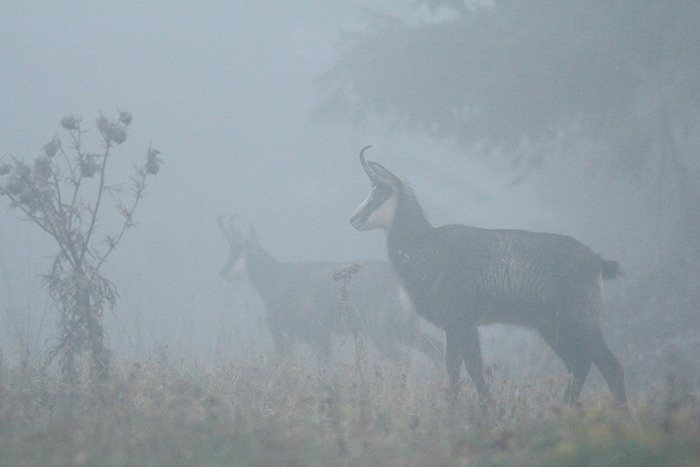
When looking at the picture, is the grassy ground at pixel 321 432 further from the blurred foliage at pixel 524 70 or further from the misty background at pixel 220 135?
the misty background at pixel 220 135

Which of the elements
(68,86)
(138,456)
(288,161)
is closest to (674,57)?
(138,456)

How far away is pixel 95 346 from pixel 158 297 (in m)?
17.9

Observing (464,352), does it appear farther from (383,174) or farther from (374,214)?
(383,174)

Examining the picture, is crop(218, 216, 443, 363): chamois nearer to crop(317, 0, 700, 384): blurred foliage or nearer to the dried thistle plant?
the dried thistle plant

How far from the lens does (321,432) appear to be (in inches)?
146

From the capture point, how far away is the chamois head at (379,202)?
7.54m

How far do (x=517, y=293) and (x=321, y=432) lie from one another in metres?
3.10

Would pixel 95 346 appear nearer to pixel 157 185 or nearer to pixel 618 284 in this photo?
pixel 618 284

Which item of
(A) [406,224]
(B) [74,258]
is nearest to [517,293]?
(A) [406,224]

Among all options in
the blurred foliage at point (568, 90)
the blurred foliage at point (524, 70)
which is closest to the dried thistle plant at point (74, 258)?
the blurred foliage at point (568, 90)

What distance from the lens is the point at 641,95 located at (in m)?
13.1

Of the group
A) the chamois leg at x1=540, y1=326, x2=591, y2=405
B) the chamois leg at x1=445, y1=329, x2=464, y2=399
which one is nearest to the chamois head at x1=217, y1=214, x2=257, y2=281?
the chamois leg at x1=445, y1=329, x2=464, y2=399

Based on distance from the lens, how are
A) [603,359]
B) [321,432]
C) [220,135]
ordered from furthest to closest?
[220,135] < [603,359] < [321,432]

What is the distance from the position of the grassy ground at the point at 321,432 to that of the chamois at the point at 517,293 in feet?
2.90
